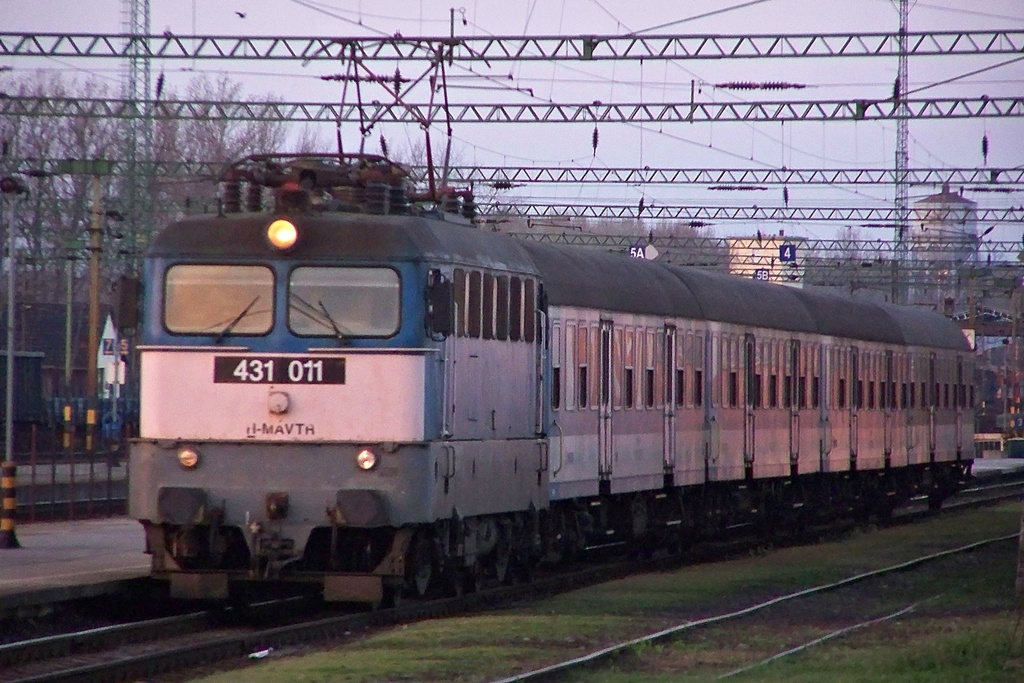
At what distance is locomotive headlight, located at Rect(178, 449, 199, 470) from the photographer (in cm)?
1421

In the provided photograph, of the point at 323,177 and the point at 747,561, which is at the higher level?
the point at 323,177

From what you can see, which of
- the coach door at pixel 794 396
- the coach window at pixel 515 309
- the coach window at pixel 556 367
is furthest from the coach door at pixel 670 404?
the coach window at pixel 515 309

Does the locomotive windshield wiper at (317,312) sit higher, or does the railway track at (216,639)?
the locomotive windshield wiper at (317,312)

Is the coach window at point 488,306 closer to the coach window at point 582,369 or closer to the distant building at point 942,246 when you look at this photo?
the coach window at point 582,369

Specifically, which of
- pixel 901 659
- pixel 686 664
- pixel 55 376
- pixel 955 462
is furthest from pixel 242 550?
pixel 55 376

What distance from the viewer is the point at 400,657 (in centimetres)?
1247

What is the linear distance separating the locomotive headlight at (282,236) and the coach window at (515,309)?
2972 millimetres

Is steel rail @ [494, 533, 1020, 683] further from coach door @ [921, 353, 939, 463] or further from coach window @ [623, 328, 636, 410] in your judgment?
coach door @ [921, 353, 939, 463]

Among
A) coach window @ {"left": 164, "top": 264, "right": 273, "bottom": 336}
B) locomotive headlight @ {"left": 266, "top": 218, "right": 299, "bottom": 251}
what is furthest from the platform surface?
locomotive headlight @ {"left": 266, "top": 218, "right": 299, "bottom": 251}

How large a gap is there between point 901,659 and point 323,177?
648cm

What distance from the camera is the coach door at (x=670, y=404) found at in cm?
2258

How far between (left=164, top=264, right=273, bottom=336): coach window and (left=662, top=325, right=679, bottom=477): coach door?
900cm

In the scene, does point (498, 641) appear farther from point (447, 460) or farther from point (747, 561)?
point (747, 561)

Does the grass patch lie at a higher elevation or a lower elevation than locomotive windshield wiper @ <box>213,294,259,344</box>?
lower
